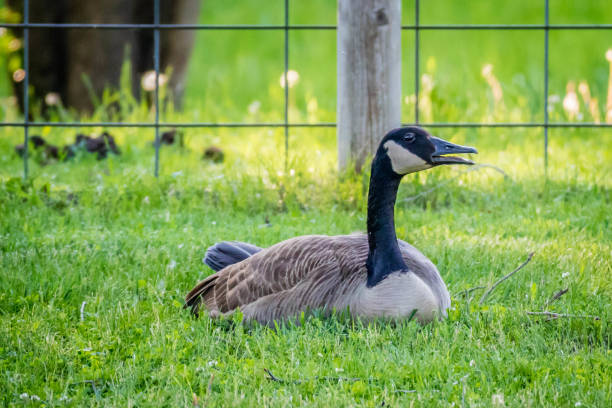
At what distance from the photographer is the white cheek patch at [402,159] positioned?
395 centimetres

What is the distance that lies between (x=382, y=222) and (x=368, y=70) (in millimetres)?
2601

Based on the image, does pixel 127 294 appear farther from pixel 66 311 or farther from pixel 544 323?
pixel 544 323

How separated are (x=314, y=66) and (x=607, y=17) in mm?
6954

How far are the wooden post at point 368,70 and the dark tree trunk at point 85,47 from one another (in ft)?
16.7

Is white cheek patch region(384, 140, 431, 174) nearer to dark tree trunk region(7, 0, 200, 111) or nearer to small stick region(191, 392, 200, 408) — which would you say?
small stick region(191, 392, 200, 408)

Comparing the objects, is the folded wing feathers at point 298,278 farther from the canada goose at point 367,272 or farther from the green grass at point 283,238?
the green grass at point 283,238

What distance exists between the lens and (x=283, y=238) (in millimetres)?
5609

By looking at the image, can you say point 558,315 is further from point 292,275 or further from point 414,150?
point 292,275

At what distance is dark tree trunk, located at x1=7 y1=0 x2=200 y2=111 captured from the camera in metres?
10.9

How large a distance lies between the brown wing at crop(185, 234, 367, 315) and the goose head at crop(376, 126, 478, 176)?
54 centimetres

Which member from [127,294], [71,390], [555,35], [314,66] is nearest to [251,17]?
[314,66]

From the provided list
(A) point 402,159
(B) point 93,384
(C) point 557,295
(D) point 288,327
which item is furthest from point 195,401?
(C) point 557,295

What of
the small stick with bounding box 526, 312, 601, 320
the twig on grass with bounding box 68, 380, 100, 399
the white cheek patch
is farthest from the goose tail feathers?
the small stick with bounding box 526, 312, 601, 320

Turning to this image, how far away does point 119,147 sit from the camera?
893 cm
